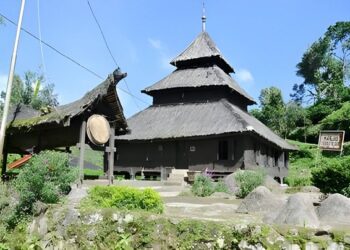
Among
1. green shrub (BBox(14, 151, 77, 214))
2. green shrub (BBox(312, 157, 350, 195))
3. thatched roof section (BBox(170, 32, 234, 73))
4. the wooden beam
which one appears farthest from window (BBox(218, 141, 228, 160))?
green shrub (BBox(14, 151, 77, 214))

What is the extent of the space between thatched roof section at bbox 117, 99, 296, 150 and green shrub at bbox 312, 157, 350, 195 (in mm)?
9274

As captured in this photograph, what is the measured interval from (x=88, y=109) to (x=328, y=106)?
4614 cm

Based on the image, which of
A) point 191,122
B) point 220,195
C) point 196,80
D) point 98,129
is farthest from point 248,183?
point 196,80

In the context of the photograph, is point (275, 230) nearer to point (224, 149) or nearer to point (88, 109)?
point (88, 109)

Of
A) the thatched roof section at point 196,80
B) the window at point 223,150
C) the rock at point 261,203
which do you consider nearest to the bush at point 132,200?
the rock at point 261,203

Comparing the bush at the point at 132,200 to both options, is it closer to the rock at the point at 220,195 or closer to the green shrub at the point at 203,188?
the rock at the point at 220,195

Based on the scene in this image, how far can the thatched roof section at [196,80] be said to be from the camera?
30130 millimetres

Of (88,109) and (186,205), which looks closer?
(186,205)

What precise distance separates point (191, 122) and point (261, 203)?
18000 millimetres

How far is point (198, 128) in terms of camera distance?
27.3 metres

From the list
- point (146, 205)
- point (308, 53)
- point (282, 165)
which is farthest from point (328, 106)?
point (146, 205)

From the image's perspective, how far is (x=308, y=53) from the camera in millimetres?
66938

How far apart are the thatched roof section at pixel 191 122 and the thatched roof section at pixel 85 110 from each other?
11202mm

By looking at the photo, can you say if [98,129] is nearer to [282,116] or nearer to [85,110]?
[85,110]
